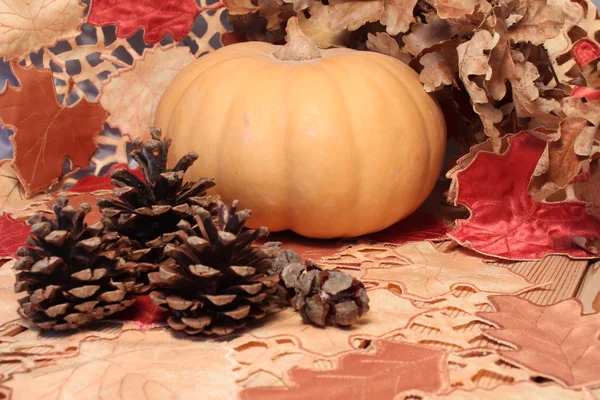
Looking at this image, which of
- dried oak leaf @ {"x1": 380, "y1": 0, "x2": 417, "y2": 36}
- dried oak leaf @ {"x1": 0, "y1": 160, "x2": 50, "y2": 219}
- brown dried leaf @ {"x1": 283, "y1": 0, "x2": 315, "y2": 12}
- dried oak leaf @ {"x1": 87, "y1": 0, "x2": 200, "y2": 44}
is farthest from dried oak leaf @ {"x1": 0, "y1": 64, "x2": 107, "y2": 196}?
dried oak leaf @ {"x1": 380, "y1": 0, "x2": 417, "y2": 36}

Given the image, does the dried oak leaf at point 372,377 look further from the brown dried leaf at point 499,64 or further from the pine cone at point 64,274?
the brown dried leaf at point 499,64

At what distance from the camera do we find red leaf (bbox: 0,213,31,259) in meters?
0.94

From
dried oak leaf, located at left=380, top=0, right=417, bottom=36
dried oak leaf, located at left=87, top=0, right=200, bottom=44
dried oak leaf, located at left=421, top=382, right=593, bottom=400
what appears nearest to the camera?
dried oak leaf, located at left=421, top=382, right=593, bottom=400

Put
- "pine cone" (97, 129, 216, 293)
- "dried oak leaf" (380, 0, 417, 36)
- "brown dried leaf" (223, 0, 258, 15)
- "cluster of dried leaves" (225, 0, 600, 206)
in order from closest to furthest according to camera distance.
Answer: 1. "pine cone" (97, 129, 216, 293)
2. "cluster of dried leaves" (225, 0, 600, 206)
3. "dried oak leaf" (380, 0, 417, 36)
4. "brown dried leaf" (223, 0, 258, 15)

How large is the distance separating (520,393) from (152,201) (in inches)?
18.5

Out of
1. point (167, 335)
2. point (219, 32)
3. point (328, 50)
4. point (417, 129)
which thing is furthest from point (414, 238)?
point (219, 32)

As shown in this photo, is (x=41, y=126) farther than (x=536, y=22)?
Yes

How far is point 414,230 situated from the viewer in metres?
1.07

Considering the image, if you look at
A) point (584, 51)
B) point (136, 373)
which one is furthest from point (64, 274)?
point (584, 51)

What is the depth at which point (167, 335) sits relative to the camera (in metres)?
0.70

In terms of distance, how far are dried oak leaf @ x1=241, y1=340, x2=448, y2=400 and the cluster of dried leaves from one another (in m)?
0.38

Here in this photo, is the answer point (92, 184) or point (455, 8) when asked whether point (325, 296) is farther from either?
point (92, 184)

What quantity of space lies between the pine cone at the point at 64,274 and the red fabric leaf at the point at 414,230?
45 cm

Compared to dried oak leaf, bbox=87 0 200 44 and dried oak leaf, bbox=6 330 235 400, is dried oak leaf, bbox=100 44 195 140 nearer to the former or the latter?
dried oak leaf, bbox=87 0 200 44
